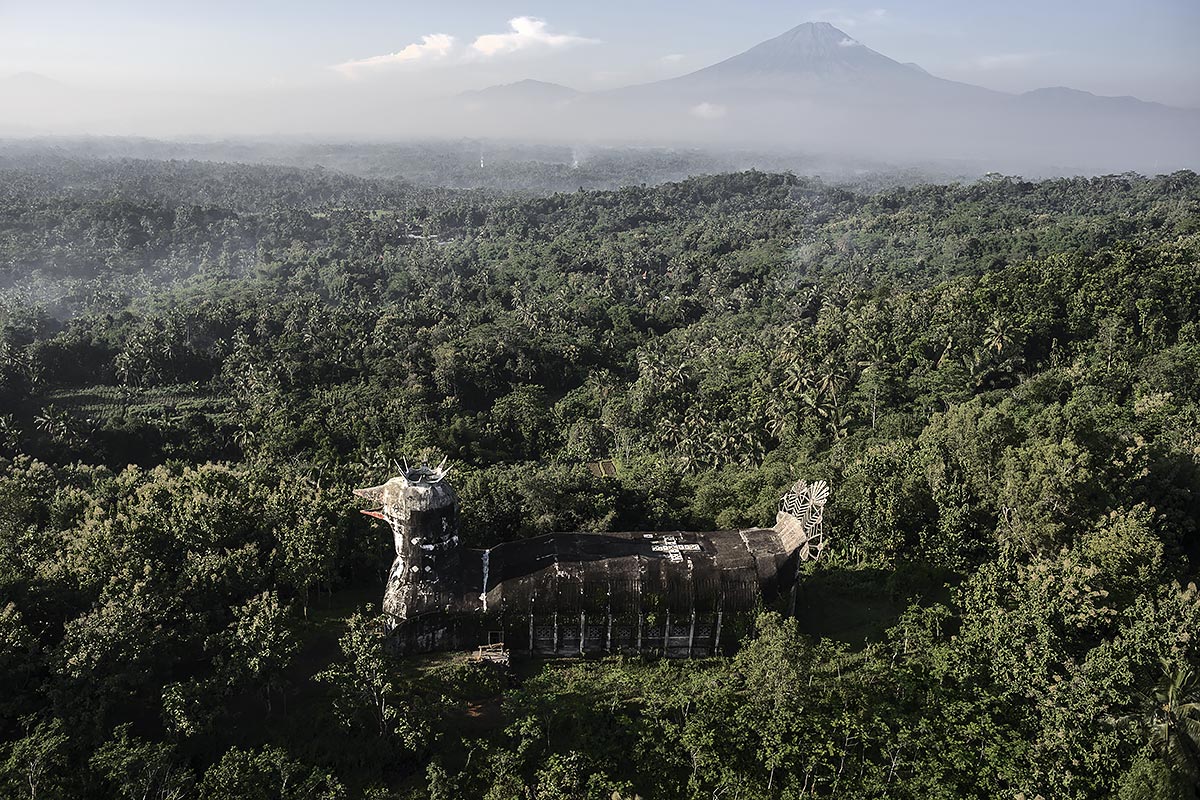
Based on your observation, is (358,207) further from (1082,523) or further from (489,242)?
(1082,523)

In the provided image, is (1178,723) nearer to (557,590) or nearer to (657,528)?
(557,590)

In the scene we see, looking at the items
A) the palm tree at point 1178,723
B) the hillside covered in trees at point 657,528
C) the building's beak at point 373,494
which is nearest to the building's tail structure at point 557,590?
the building's beak at point 373,494

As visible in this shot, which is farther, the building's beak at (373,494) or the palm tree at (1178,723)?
the building's beak at (373,494)

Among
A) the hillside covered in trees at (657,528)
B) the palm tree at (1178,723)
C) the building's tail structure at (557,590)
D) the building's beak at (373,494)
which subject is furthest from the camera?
the building's beak at (373,494)

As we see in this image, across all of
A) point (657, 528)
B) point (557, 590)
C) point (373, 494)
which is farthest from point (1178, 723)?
point (373, 494)

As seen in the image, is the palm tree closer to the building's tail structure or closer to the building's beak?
the building's tail structure

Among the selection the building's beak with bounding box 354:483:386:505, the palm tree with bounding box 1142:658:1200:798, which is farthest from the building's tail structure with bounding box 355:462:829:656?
the palm tree with bounding box 1142:658:1200:798

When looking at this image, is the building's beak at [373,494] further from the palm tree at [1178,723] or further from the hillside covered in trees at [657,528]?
the palm tree at [1178,723]
